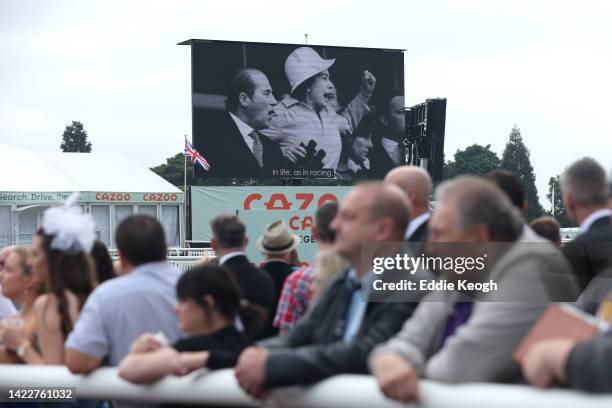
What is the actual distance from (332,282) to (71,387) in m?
0.92

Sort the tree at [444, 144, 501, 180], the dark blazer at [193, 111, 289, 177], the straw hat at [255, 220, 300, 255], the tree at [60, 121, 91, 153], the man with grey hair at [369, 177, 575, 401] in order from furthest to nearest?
the tree at [60, 121, 91, 153], the tree at [444, 144, 501, 180], the dark blazer at [193, 111, 289, 177], the straw hat at [255, 220, 300, 255], the man with grey hair at [369, 177, 575, 401]

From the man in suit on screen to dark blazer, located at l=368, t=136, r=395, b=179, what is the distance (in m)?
2.96

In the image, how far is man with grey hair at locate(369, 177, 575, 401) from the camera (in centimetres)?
276

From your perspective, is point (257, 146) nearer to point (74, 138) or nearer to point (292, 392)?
point (292, 392)

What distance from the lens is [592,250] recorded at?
190 inches

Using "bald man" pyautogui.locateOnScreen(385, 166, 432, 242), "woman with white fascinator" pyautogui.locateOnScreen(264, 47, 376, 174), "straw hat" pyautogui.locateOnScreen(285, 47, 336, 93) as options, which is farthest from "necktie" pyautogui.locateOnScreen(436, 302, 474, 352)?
"straw hat" pyautogui.locateOnScreen(285, 47, 336, 93)

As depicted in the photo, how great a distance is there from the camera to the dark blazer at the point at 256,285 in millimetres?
6117

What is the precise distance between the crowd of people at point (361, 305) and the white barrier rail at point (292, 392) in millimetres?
40

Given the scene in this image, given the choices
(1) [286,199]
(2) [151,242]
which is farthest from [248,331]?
(1) [286,199]

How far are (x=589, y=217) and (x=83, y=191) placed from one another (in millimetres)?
30116

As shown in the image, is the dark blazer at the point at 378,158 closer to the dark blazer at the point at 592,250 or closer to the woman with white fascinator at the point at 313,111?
the woman with white fascinator at the point at 313,111

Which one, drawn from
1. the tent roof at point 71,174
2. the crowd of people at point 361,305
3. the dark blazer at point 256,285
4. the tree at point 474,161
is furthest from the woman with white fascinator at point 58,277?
the tree at point 474,161

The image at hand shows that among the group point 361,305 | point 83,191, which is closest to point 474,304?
point 361,305

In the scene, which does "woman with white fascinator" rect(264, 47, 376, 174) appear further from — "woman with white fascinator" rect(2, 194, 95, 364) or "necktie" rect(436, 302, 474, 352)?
"necktie" rect(436, 302, 474, 352)
